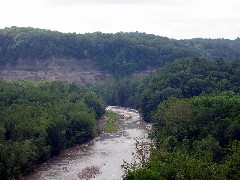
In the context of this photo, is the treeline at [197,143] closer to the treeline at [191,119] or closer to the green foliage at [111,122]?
the treeline at [191,119]

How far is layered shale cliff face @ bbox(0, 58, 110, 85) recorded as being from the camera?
115 metres

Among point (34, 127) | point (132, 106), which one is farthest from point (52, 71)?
point (34, 127)

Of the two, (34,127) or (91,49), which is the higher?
(91,49)

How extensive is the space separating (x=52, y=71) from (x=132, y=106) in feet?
A: 89.2

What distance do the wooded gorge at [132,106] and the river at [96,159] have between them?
1.51 metres

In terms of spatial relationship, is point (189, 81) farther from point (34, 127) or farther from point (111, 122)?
point (34, 127)

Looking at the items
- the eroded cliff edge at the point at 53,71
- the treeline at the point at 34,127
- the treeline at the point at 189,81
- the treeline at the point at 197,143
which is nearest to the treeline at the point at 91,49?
the eroded cliff edge at the point at 53,71

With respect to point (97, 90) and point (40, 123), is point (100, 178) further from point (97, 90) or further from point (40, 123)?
point (97, 90)

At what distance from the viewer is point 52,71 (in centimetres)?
11644

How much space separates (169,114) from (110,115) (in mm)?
35480

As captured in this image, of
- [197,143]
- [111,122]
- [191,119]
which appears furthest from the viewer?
[111,122]

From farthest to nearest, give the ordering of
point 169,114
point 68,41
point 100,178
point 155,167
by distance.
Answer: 1. point 68,41
2. point 169,114
3. point 100,178
4. point 155,167

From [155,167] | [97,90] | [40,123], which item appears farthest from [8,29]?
[155,167]

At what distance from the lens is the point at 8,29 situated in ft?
418
